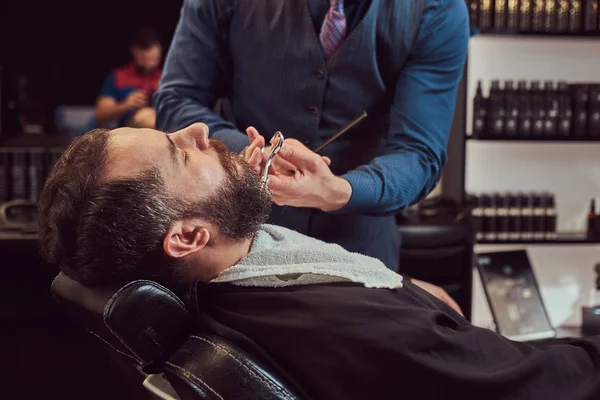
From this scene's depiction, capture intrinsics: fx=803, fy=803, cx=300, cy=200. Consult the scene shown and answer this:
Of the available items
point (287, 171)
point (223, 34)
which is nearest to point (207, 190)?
point (287, 171)

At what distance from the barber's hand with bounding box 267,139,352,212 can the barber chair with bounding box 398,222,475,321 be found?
6.17 ft

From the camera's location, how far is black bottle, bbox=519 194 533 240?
15.0ft

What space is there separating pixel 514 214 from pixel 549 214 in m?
0.21

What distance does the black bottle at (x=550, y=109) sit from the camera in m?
4.51

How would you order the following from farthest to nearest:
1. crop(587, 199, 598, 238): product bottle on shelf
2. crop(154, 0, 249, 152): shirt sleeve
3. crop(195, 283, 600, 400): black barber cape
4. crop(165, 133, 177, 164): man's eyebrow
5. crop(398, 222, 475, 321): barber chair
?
1. crop(587, 199, 598, 238): product bottle on shelf
2. crop(398, 222, 475, 321): barber chair
3. crop(154, 0, 249, 152): shirt sleeve
4. crop(165, 133, 177, 164): man's eyebrow
5. crop(195, 283, 600, 400): black barber cape

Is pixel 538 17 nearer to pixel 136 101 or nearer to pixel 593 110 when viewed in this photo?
pixel 593 110

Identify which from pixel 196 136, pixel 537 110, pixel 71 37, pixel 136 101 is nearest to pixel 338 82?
pixel 196 136

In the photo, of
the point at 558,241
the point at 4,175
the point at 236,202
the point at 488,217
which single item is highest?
the point at 236,202

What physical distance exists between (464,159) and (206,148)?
10.9 ft

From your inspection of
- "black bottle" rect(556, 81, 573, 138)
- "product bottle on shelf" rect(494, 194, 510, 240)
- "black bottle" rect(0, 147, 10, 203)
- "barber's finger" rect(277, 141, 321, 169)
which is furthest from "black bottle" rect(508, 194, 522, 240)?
"barber's finger" rect(277, 141, 321, 169)

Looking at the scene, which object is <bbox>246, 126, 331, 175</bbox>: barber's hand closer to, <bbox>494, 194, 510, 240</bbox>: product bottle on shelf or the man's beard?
the man's beard

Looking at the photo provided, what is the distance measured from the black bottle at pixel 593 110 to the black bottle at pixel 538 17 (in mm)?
450

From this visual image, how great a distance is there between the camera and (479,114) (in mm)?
4527

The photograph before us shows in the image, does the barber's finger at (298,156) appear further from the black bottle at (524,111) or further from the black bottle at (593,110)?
the black bottle at (593,110)
